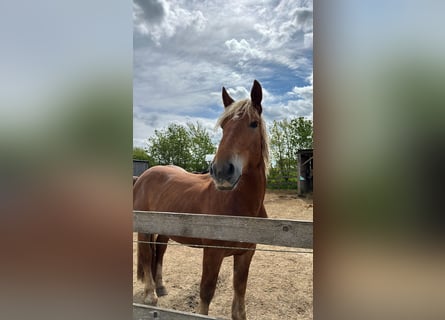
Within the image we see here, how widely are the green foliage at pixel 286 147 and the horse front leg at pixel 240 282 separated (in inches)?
17.0

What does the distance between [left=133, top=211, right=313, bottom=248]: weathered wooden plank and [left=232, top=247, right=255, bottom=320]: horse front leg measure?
1.66 feet

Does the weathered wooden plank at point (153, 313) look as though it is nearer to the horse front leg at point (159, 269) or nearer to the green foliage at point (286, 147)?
the green foliage at point (286, 147)

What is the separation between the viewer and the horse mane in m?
1.37

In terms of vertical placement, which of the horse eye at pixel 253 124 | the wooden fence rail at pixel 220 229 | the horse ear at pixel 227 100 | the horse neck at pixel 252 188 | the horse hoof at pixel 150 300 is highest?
the horse ear at pixel 227 100

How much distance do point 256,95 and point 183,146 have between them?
0.61 m

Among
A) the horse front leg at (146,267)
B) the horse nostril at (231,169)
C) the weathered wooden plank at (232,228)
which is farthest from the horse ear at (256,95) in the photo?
the horse front leg at (146,267)

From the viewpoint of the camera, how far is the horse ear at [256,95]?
1.36 m

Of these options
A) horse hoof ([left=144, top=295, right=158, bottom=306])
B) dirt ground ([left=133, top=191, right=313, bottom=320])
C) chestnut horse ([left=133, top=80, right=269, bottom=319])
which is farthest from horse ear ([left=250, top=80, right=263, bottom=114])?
horse hoof ([left=144, top=295, right=158, bottom=306])

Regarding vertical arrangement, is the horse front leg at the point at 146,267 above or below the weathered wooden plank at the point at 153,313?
below

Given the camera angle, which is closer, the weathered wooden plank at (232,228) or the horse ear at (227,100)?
the weathered wooden plank at (232,228)

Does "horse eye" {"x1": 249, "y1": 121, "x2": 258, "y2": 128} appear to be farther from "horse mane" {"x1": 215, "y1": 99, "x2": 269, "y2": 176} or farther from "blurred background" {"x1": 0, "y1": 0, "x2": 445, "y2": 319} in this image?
"blurred background" {"x1": 0, "y1": 0, "x2": 445, "y2": 319}
